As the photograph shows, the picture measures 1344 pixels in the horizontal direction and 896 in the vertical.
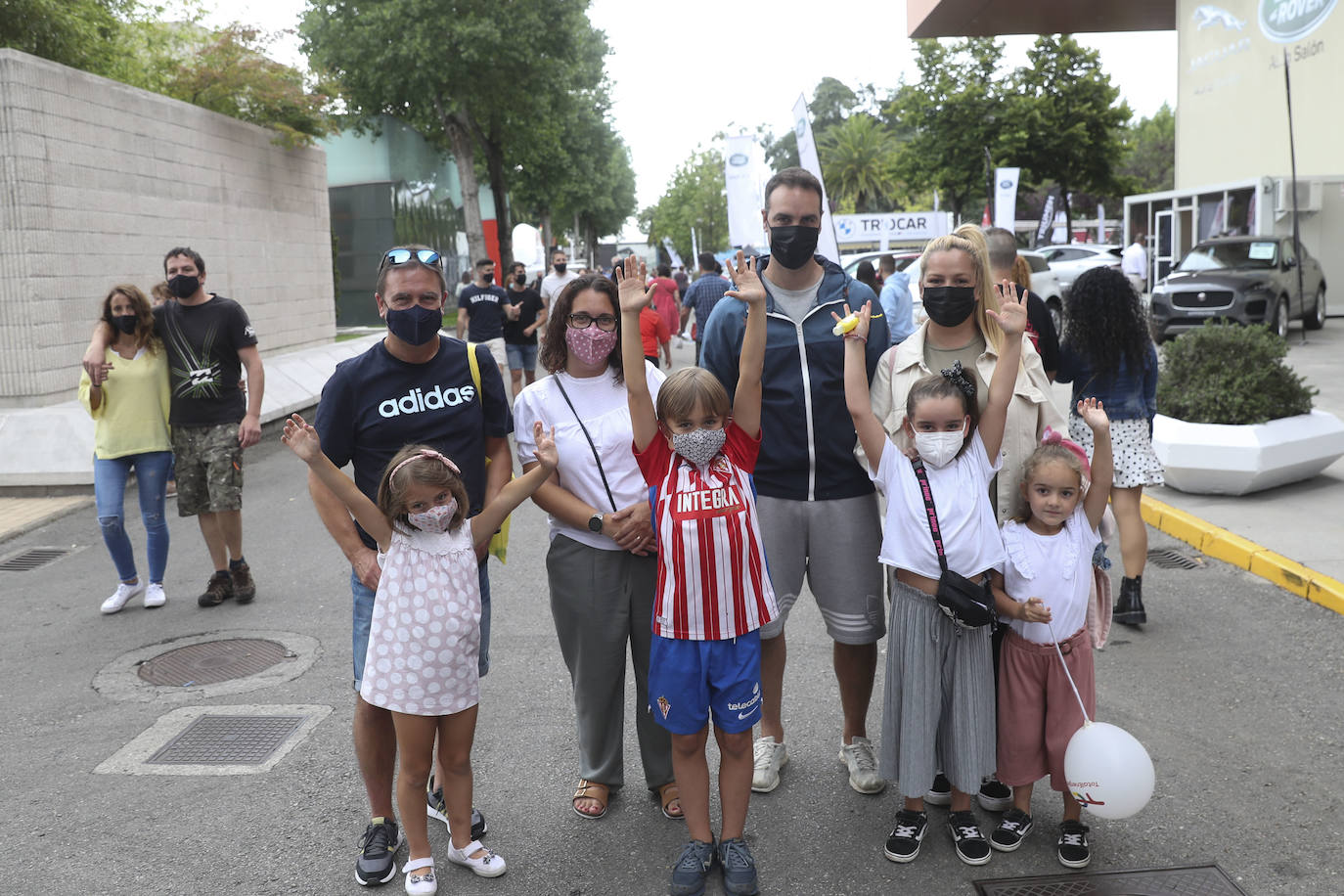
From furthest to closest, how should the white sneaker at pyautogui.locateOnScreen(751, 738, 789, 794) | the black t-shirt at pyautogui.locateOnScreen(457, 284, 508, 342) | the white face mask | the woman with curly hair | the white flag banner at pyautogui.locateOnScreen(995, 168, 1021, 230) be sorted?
the white flag banner at pyautogui.locateOnScreen(995, 168, 1021, 230) < the black t-shirt at pyautogui.locateOnScreen(457, 284, 508, 342) < the woman with curly hair < the white sneaker at pyautogui.locateOnScreen(751, 738, 789, 794) < the white face mask

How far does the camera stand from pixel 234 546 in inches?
253

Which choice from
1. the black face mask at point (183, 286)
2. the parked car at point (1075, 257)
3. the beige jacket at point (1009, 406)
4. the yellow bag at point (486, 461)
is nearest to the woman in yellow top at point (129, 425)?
the black face mask at point (183, 286)

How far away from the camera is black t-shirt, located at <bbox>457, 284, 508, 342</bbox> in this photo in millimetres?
13891

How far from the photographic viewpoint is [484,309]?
13.9m

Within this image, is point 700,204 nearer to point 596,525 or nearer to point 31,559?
point 31,559

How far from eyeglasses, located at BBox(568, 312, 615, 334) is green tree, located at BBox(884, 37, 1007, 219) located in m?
A: 39.6

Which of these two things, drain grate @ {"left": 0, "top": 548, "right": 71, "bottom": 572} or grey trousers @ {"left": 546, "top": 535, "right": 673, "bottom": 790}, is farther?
drain grate @ {"left": 0, "top": 548, "right": 71, "bottom": 572}

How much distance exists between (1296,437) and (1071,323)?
3.48 metres

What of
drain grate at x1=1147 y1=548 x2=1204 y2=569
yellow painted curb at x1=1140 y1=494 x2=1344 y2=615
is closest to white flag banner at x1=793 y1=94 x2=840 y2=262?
drain grate at x1=1147 y1=548 x2=1204 y2=569

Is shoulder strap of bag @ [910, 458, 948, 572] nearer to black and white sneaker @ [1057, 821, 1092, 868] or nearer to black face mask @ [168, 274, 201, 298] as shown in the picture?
black and white sneaker @ [1057, 821, 1092, 868]

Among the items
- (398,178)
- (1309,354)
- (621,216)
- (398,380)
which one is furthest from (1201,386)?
(621,216)

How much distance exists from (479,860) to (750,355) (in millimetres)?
A: 1827

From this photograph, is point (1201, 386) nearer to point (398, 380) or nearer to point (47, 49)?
point (398, 380)

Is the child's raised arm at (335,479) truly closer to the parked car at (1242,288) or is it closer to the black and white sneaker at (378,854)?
the black and white sneaker at (378,854)
